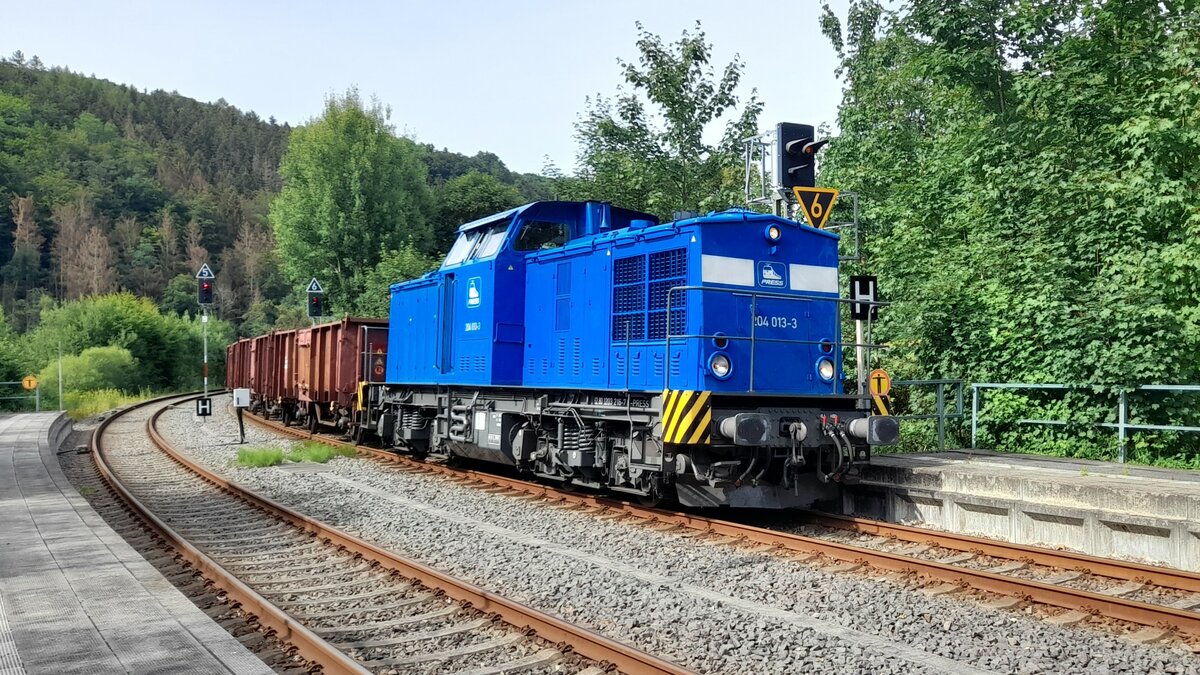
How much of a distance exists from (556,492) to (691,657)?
6.15 meters

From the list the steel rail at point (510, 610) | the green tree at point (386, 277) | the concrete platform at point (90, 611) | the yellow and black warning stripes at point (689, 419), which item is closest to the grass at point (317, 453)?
the steel rail at point (510, 610)

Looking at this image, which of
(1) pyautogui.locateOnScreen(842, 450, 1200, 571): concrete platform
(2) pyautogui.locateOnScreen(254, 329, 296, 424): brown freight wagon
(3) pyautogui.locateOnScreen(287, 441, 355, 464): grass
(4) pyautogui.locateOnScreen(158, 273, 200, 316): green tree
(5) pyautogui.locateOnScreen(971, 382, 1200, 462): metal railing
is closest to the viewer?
(1) pyautogui.locateOnScreen(842, 450, 1200, 571): concrete platform

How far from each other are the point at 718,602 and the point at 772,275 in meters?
4.33

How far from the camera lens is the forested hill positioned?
8125 cm

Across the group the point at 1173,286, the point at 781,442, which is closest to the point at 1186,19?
the point at 1173,286

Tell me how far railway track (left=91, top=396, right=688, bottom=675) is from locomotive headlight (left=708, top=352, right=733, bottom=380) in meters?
3.67

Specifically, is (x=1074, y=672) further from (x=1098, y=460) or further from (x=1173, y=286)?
(x=1173, y=286)

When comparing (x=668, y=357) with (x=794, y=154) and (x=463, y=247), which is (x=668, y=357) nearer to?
(x=794, y=154)

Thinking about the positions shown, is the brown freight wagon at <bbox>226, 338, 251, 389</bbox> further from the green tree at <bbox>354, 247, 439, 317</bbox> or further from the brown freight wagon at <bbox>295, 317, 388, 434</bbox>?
the brown freight wagon at <bbox>295, 317, 388, 434</bbox>

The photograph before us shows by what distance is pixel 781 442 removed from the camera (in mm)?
8758

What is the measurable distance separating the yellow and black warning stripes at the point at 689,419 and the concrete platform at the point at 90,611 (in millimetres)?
4558

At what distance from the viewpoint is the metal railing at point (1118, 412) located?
10.2 meters

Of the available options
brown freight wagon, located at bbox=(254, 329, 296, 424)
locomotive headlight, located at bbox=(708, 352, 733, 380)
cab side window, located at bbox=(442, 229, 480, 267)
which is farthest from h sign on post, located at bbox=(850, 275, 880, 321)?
brown freight wagon, located at bbox=(254, 329, 296, 424)

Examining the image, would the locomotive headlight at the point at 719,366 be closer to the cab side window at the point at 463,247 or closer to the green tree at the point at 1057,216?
the cab side window at the point at 463,247
